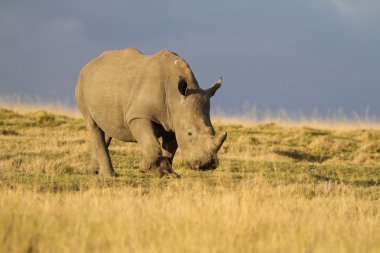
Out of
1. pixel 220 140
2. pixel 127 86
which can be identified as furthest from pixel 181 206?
pixel 127 86

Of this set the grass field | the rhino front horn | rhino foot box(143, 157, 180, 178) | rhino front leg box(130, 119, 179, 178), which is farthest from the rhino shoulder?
the rhino front horn

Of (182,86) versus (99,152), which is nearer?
(182,86)

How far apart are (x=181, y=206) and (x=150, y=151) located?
11.8 ft

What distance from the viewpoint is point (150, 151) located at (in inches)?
440

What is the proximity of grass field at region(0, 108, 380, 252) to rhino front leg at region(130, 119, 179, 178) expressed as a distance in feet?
0.62

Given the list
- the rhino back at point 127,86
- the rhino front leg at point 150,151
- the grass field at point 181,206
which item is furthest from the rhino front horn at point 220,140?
the rhino back at point 127,86

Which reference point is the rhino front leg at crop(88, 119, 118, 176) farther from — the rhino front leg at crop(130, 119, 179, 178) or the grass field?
the rhino front leg at crop(130, 119, 179, 178)

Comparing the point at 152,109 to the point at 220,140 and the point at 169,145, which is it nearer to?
the point at 169,145

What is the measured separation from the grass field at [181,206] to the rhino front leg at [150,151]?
0.19 meters

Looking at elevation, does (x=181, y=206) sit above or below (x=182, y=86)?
below

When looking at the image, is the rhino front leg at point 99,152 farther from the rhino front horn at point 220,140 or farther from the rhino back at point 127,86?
the rhino front horn at point 220,140

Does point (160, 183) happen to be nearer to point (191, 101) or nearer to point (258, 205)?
point (191, 101)

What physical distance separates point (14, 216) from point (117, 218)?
925 millimetres

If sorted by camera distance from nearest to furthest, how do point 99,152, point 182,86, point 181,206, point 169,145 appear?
point 181,206
point 182,86
point 169,145
point 99,152
